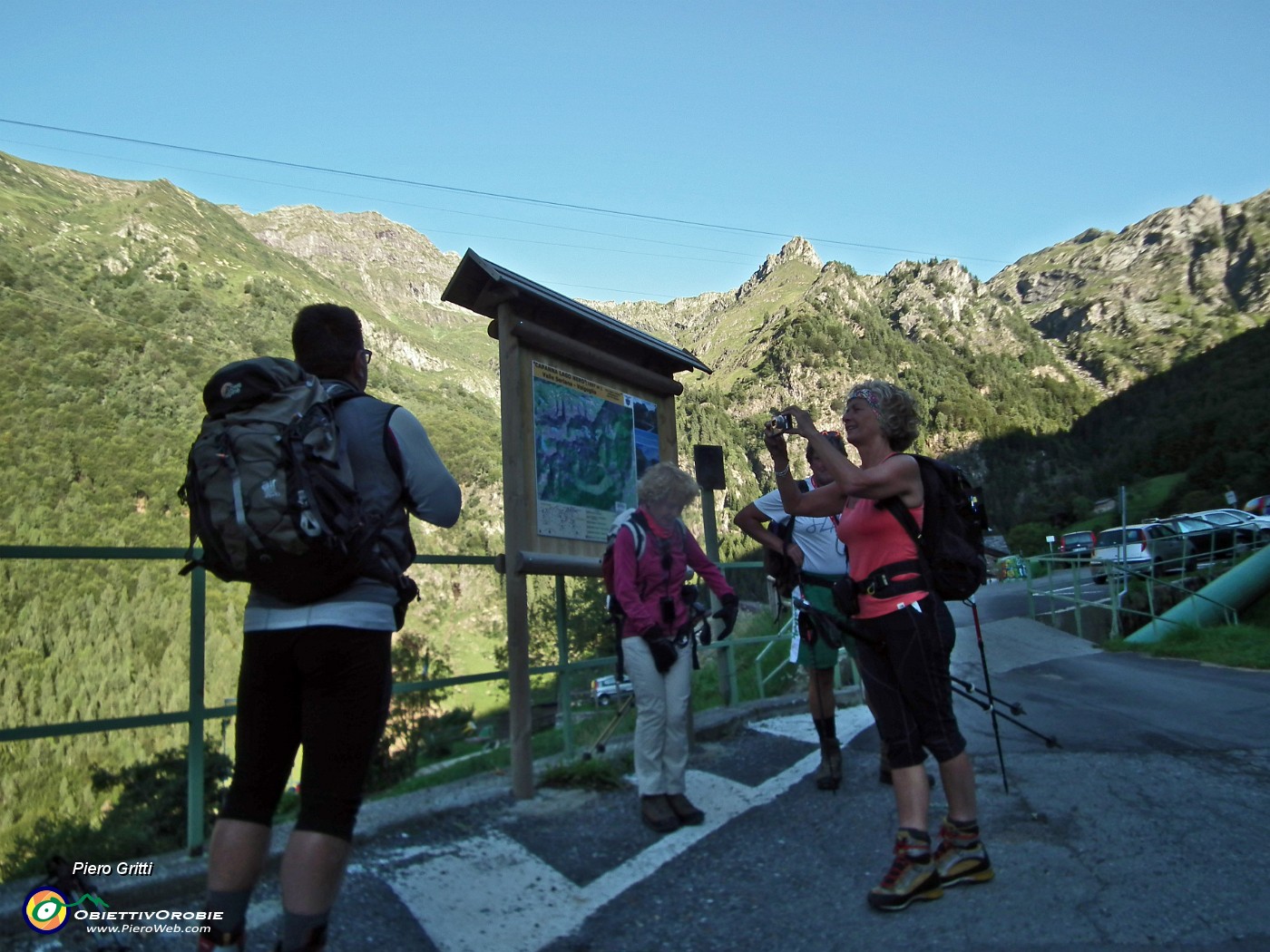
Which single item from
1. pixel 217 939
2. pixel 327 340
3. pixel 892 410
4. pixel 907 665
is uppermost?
pixel 327 340

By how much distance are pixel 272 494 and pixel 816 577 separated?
3.57 metres

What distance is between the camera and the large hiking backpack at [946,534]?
10.8ft

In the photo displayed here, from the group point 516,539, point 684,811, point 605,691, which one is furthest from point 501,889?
point 605,691

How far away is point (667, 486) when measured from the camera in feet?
14.5

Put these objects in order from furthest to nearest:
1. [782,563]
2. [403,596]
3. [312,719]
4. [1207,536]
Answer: [1207,536]
[782,563]
[403,596]
[312,719]

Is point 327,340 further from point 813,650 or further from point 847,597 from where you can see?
point 813,650

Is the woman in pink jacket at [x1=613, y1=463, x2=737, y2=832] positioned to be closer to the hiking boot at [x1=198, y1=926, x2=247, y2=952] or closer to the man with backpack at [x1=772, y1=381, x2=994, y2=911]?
the man with backpack at [x1=772, y1=381, x2=994, y2=911]

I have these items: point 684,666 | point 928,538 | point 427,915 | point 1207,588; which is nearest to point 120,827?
point 427,915

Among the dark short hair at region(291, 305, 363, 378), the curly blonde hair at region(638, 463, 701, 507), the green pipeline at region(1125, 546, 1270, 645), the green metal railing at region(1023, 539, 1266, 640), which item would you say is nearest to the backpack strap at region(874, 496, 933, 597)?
the curly blonde hair at region(638, 463, 701, 507)

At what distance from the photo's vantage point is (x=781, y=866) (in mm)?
3584

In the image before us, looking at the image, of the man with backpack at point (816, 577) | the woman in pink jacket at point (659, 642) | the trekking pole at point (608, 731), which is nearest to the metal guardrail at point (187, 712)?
the woman in pink jacket at point (659, 642)

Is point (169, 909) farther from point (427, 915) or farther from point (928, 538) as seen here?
point (928, 538)

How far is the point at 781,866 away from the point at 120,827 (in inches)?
95.3

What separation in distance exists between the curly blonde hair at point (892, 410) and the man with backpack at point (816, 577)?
1016 mm
